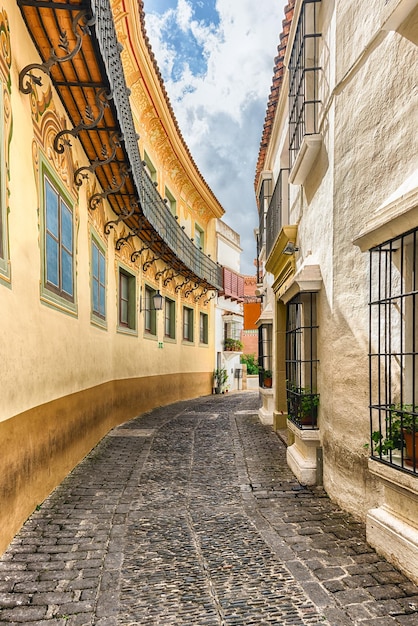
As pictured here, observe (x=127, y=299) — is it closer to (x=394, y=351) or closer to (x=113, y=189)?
(x=113, y=189)

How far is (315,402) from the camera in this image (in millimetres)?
5922

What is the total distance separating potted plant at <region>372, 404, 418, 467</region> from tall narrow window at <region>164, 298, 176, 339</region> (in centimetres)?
1235

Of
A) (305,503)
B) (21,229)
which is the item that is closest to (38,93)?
(21,229)

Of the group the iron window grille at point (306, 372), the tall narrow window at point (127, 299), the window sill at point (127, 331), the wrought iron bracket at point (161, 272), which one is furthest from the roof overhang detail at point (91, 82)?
the wrought iron bracket at point (161, 272)

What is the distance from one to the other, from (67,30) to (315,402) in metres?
4.97

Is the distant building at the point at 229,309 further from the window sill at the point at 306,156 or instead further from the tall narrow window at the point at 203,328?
the window sill at the point at 306,156

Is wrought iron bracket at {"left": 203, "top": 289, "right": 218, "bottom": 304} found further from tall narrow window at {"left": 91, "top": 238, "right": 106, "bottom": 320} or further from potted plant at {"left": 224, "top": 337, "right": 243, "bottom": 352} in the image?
tall narrow window at {"left": 91, "top": 238, "right": 106, "bottom": 320}

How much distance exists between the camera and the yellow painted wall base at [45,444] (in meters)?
4.07

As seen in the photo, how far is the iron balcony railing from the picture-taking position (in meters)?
5.28

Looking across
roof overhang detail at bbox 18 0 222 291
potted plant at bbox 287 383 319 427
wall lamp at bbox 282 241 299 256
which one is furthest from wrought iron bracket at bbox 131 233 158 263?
potted plant at bbox 287 383 319 427

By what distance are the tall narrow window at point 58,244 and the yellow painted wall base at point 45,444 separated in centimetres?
146

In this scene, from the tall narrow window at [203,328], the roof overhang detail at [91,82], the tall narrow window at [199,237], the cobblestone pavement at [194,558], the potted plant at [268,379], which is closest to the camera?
the cobblestone pavement at [194,558]

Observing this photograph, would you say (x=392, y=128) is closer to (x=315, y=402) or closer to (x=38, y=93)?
(x=315, y=402)

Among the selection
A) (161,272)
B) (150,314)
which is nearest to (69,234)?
(150,314)
